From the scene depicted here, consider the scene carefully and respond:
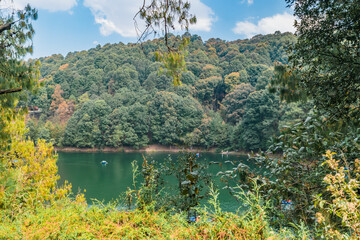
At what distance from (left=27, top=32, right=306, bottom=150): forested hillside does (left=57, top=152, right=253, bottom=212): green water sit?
9.88ft

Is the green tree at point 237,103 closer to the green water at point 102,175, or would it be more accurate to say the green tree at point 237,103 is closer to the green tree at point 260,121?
the green tree at point 260,121

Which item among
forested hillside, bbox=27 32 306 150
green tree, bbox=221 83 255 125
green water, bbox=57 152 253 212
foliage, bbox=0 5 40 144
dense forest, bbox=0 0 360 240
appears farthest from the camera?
green tree, bbox=221 83 255 125

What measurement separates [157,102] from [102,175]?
1432cm

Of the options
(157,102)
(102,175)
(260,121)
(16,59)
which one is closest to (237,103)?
(260,121)

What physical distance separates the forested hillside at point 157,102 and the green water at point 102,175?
119 inches

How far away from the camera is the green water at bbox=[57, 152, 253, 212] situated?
42.1 ft

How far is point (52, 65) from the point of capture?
155 ft

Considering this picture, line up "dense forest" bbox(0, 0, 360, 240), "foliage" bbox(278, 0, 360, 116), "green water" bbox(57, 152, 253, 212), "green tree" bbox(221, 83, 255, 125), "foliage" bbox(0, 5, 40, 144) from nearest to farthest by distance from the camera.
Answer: "dense forest" bbox(0, 0, 360, 240), "foliage" bbox(278, 0, 360, 116), "foliage" bbox(0, 5, 40, 144), "green water" bbox(57, 152, 253, 212), "green tree" bbox(221, 83, 255, 125)

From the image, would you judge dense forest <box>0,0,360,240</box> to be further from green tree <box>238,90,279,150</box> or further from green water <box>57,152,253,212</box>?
green tree <box>238,90,279,150</box>

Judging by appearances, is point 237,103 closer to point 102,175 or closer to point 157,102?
point 157,102

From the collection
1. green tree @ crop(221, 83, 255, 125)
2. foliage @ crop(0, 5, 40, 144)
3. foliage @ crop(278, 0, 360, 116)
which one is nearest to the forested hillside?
green tree @ crop(221, 83, 255, 125)

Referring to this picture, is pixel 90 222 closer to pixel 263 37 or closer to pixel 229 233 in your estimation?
pixel 229 233

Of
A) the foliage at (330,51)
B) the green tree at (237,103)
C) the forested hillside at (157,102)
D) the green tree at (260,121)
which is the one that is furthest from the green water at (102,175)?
the foliage at (330,51)

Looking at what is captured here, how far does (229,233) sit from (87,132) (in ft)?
98.6
